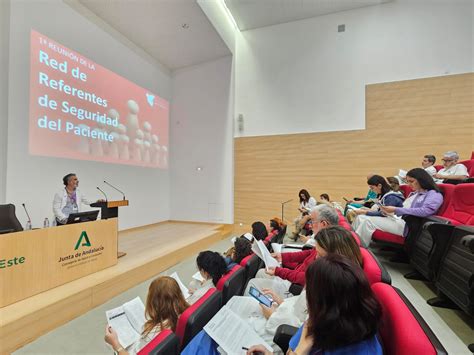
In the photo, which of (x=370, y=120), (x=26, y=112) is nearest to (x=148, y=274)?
(x=26, y=112)

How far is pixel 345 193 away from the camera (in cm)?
517

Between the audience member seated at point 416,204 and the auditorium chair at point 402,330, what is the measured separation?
1.91m

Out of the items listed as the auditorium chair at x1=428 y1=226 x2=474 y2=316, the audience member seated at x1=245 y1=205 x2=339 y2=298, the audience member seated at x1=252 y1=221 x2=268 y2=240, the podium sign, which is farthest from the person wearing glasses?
the auditorium chair at x1=428 y1=226 x2=474 y2=316

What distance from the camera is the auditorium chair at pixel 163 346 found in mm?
842

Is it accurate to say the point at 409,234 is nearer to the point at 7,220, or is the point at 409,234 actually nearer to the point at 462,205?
the point at 462,205

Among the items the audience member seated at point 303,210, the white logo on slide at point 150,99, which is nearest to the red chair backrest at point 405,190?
the audience member seated at point 303,210

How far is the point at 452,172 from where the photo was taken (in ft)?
11.1

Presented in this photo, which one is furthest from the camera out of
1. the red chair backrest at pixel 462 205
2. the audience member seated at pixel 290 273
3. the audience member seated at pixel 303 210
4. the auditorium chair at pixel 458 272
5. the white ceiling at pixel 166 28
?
the white ceiling at pixel 166 28

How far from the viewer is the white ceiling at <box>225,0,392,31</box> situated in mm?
5145

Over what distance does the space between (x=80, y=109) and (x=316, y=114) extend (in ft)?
15.6

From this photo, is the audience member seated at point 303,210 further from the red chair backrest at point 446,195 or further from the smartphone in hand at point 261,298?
the smartphone in hand at point 261,298

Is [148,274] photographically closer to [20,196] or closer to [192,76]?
[20,196]

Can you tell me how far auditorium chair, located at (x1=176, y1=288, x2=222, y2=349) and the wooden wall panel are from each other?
461cm

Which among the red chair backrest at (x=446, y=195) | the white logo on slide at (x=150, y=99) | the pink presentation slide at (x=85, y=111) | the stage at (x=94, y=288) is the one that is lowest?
the stage at (x=94, y=288)
